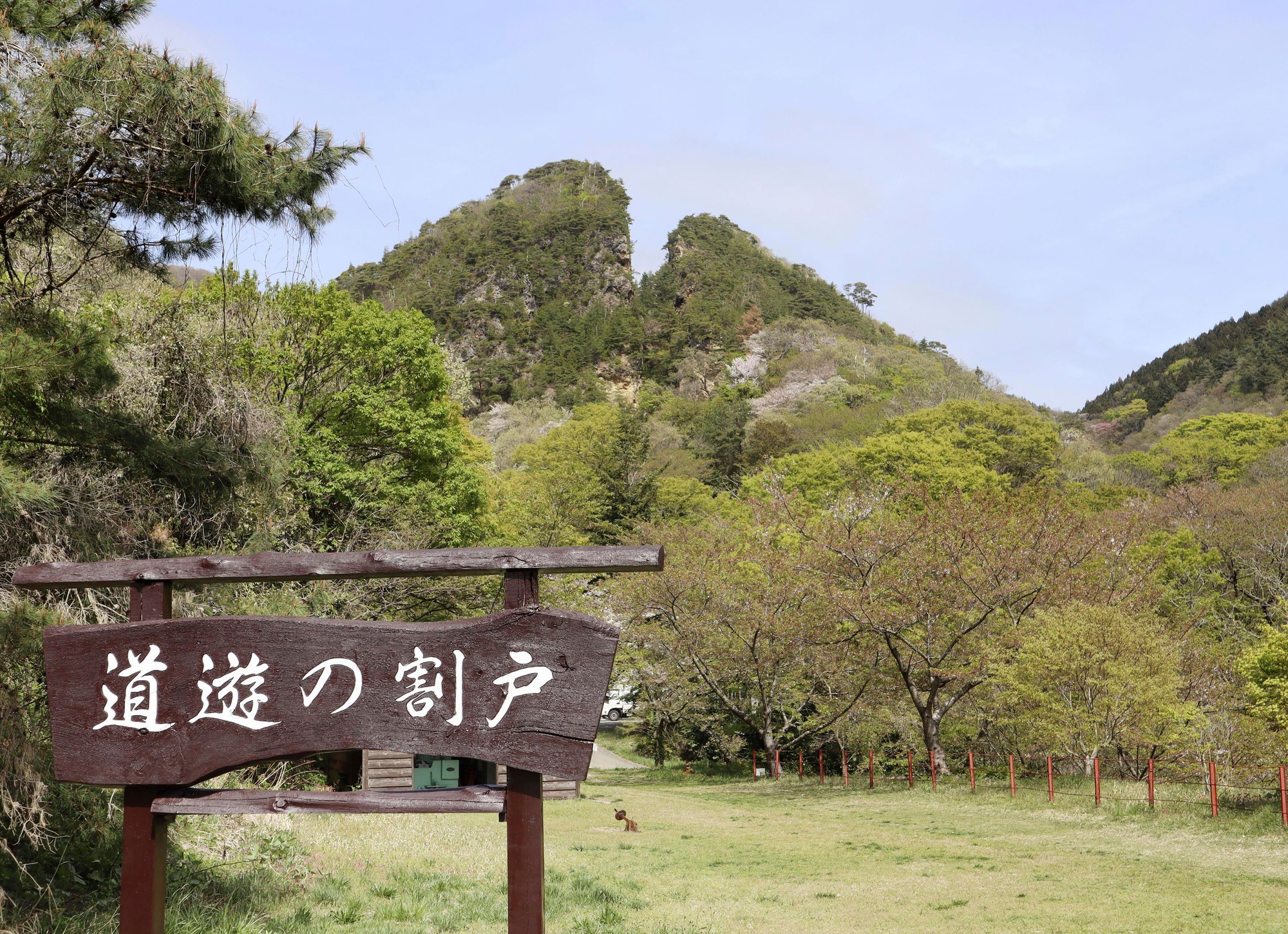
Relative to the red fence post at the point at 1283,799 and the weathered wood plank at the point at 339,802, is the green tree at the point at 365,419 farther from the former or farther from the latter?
the weathered wood plank at the point at 339,802

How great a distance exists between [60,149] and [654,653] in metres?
18.7

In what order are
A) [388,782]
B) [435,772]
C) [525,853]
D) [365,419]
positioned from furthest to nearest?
1. [365,419]
2. [435,772]
3. [388,782]
4. [525,853]

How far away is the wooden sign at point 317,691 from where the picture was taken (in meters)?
3.26

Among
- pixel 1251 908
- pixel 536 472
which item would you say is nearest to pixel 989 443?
pixel 536 472

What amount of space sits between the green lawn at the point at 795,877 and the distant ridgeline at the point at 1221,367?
147ft

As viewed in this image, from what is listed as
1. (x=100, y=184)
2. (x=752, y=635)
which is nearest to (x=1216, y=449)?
(x=752, y=635)

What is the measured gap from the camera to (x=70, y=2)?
210 inches

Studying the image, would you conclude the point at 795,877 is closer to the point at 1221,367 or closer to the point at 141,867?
the point at 141,867

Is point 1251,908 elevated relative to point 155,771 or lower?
lower

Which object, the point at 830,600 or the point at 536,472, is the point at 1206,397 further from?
the point at 830,600

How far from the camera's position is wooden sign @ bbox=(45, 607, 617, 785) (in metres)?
3.26

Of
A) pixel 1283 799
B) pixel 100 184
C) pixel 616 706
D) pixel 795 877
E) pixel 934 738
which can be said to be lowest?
pixel 616 706

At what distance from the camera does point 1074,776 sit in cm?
1564

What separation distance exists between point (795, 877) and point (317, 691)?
6.99 meters
